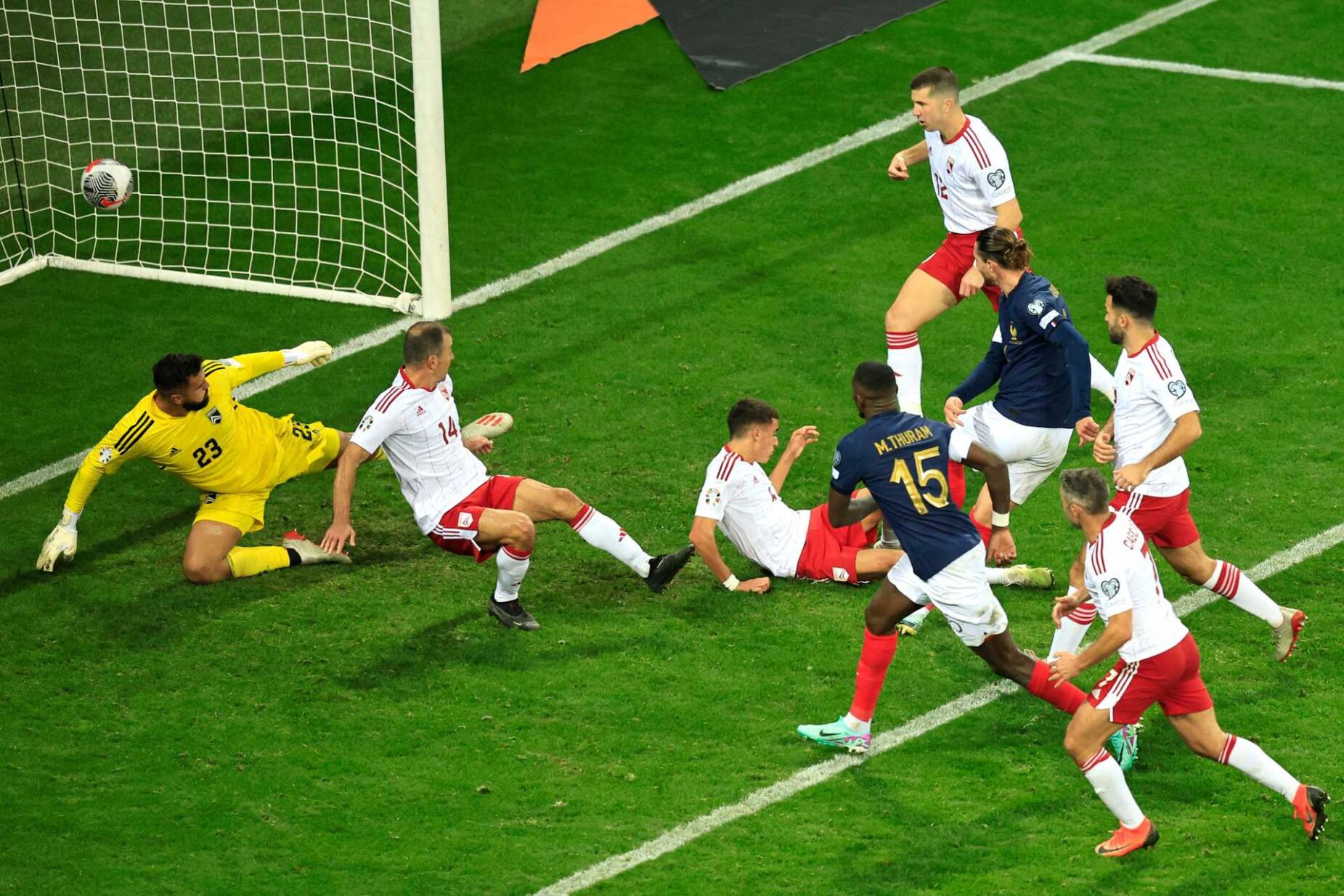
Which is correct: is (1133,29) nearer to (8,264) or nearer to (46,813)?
(8,264)

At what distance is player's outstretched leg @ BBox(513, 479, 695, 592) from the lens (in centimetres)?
914

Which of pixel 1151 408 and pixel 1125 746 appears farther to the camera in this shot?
pixel 1151 408

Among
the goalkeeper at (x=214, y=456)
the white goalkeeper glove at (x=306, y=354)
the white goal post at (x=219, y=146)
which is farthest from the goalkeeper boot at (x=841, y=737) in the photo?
the white goal post at (x=219, y=146)

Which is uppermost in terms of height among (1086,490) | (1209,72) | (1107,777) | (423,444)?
(1209,72)

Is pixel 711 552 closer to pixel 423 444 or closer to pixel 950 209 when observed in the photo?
pixel 423 444

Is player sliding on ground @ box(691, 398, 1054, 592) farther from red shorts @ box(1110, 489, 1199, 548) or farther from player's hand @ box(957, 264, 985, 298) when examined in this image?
player's hand @ box(957, 264, 985, 298)

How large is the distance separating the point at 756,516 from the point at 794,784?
1.89 metres

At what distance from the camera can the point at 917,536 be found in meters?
7.55

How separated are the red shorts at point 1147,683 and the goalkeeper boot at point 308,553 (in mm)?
4449

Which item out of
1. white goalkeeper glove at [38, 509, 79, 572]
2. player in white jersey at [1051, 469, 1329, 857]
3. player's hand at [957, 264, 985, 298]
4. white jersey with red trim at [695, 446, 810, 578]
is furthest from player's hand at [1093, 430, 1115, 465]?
white goalkeeper glove at [38, 509, 79, 572]

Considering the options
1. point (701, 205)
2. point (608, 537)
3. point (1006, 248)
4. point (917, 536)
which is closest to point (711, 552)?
point (608, 537)

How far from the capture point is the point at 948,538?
7.53 meters

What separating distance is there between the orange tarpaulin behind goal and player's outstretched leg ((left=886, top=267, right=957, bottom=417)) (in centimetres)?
670

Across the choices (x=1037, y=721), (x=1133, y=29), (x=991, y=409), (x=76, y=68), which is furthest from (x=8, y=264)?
(x=1133, y=29)
